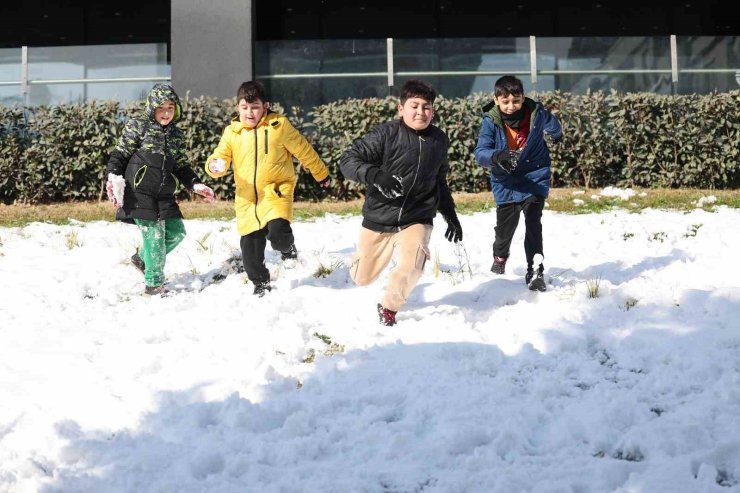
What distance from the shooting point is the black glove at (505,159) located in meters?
5.61

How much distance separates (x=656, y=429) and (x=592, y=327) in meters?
1.38

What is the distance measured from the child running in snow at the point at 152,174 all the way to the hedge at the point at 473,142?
5.18 m

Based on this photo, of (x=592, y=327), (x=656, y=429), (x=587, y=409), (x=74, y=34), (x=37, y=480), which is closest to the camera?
(x=37, y=480)

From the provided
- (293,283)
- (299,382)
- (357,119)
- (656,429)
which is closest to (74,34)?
(357,119)

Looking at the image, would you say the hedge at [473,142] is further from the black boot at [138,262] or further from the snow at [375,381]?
the snow at [375,381]

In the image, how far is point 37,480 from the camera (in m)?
3.17

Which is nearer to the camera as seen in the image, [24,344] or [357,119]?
Result: [24,344]

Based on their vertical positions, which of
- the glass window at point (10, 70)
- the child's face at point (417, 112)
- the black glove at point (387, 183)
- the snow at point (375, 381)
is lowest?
the snow at point (375, 381)

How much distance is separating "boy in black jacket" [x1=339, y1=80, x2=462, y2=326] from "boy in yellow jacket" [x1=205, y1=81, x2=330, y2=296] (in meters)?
0.97

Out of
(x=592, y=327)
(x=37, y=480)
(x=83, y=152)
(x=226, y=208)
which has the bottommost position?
(x=37, y=480)

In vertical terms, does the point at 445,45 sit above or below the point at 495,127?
above

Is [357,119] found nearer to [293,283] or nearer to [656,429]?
[293,283]

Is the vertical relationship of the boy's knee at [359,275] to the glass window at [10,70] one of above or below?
below

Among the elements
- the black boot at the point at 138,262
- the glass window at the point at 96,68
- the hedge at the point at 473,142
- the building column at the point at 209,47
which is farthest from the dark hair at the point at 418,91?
the glass window at the point at 96,68
